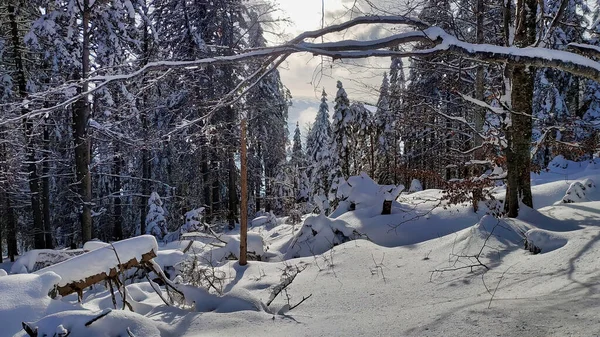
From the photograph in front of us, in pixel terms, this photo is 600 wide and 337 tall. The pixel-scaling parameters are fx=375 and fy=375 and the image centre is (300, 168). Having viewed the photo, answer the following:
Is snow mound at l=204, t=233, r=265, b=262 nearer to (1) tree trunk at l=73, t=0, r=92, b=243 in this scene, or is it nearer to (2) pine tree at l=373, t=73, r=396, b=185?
(1) tree trunk at l=73, t=0, r=92, b=243

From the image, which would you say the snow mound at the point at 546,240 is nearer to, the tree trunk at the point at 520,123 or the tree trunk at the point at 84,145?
the tree trunk at the point at 520,123

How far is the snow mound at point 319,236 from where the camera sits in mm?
7625

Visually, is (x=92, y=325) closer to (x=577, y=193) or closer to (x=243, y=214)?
(x=243, y=214)

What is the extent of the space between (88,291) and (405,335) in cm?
744

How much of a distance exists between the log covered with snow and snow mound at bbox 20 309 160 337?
1134mm

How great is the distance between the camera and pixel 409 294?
3.91 m

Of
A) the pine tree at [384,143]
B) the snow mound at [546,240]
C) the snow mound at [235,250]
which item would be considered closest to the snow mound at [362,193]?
the snow mound at [235,250]

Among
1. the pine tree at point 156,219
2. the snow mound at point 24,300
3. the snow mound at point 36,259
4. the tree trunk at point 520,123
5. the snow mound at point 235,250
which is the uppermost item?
the tree trunk at point 520,123

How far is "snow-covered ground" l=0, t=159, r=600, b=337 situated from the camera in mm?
2713

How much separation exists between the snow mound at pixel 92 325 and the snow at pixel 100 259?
1.12m

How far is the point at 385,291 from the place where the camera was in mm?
4141

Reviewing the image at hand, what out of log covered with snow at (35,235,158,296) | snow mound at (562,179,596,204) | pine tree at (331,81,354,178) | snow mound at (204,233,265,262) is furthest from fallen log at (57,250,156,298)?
pine tree at (331,81,354,178)

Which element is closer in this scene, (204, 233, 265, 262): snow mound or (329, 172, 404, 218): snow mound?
(204, 233, 265, 262): snow mound

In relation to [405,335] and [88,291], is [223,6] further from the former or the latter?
[405,335]
